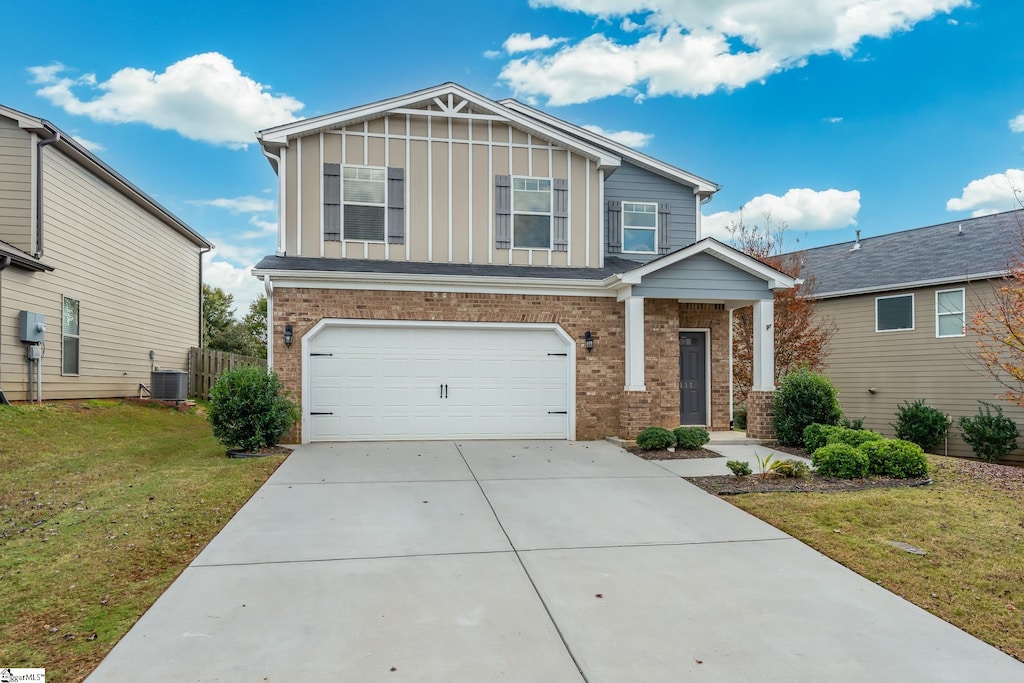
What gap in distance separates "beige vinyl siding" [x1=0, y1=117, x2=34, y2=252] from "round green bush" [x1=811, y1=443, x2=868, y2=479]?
15.1 m

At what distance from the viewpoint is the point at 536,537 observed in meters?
5.93

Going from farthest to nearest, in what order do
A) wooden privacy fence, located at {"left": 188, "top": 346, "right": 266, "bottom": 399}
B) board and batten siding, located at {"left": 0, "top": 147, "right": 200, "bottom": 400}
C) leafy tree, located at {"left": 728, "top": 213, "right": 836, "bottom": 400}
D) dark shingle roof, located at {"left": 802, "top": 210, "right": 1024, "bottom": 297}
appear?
wooden privacy fence, located at {"left": 188, "top": 346, "right": 266, "bottom": 399}, leafy tree, located at {"left": 728, "top": 213, "right": 836, "bottom": 400}, dark shingle roof, located at {"left": 802, "top": 210, "right": 1024, "bottom": 297}, board and batten siding, located at {"left": 0, "top": 147, "right": 200, "bottom": 400}

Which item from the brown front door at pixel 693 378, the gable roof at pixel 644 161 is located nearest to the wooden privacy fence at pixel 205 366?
the gable roof at pixel 644 161

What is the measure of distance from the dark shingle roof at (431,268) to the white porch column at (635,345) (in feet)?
3.02

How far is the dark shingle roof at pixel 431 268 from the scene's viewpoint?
446 inches

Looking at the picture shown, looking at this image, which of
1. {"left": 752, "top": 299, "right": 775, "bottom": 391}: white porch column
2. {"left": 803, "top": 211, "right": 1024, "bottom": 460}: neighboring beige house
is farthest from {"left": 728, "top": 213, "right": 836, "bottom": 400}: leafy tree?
{"left": 752, "top": 299, "right": 775, "bottom": 391}: white porch column

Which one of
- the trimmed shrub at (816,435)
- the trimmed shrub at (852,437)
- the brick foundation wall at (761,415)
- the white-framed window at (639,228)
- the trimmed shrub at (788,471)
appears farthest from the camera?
the white-framed window at (639,228)

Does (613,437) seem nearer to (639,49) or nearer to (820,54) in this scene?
(639,49)

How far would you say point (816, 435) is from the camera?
10422 mm

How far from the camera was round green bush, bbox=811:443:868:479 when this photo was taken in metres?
8.62

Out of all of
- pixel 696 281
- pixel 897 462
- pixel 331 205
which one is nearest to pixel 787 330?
pixel 696 281

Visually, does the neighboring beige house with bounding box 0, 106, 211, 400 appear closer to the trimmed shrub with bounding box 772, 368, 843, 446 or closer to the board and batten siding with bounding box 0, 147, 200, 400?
the board and batten siding with bounding box 0, 147, 200, 400

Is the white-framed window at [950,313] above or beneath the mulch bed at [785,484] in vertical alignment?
above

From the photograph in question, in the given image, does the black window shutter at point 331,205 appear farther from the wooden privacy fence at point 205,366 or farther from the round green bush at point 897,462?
the round green bush at point 897,462
